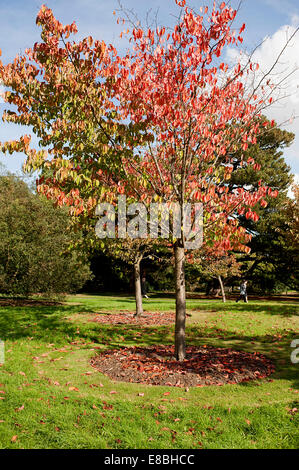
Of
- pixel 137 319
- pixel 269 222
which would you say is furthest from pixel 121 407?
pixel 269 222

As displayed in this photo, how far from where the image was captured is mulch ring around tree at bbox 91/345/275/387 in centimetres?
685

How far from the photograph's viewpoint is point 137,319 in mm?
15336

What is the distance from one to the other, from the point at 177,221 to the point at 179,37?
3.82m

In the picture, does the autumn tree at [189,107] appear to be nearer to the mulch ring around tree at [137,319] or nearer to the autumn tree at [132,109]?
the autumn tree at [132,109]

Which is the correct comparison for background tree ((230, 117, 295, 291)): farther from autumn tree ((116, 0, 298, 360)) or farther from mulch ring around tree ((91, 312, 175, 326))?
autumn tree ((116, 0, 298, 360))

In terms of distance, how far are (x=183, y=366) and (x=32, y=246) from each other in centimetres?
1368

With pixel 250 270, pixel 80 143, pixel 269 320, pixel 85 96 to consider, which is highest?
pixel 85 96

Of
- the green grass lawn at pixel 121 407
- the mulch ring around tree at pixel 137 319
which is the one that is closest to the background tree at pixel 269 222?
the mulch ring around tree at pixel 137 319

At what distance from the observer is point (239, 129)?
25.6ft

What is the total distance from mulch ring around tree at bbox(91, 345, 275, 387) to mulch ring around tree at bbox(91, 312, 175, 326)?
16.4ft

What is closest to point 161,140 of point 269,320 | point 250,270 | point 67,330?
point 67,330

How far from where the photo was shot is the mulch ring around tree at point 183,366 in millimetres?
6852

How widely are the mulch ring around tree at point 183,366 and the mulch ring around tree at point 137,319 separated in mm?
4997
